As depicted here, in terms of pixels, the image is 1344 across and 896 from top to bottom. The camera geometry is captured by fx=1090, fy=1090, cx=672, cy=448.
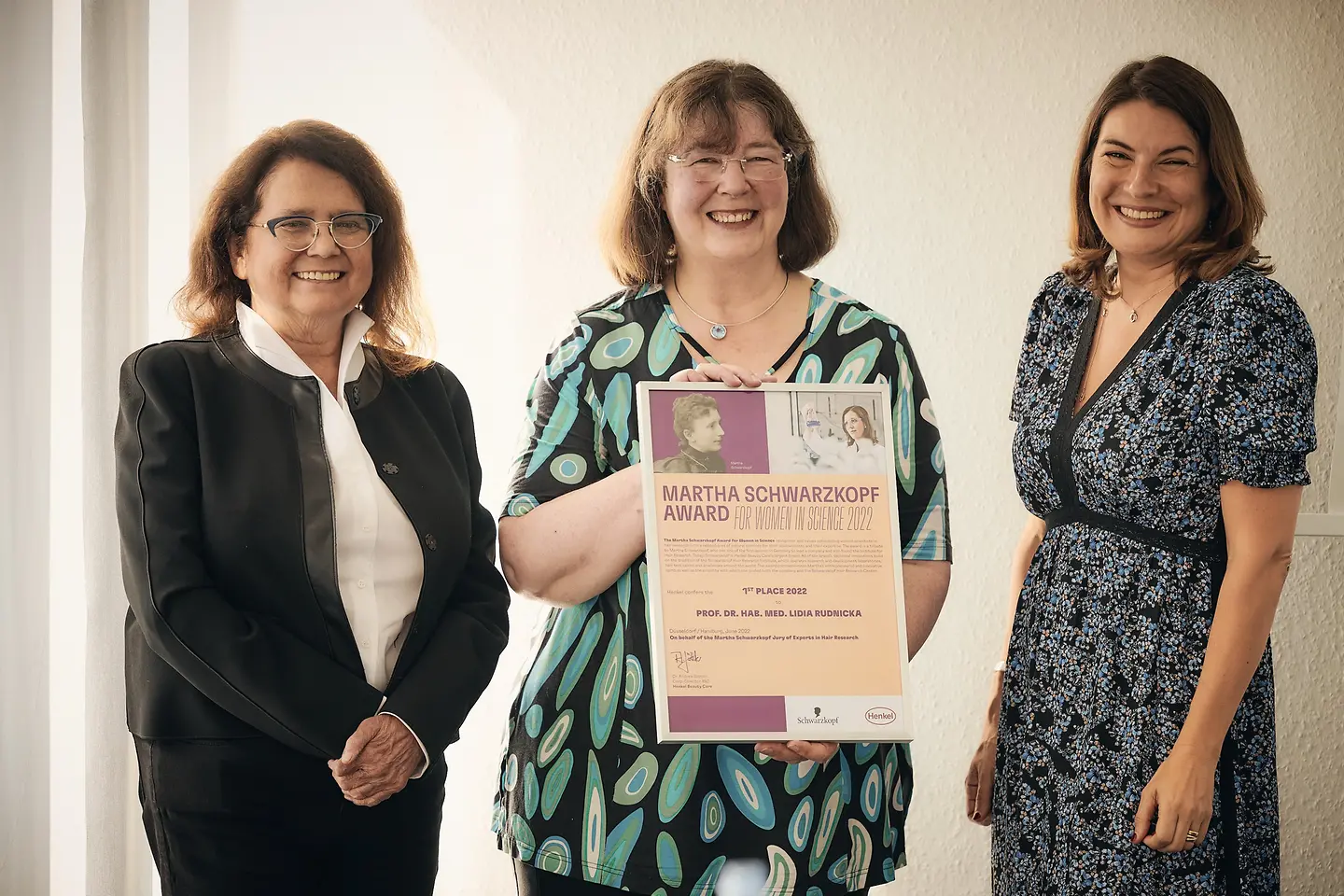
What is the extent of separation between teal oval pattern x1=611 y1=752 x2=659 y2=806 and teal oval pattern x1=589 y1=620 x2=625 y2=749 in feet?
0.18

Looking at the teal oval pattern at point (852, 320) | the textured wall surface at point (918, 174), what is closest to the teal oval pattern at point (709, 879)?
the teal oval pattern at point (852, 320)

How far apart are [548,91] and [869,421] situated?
1.63 metres

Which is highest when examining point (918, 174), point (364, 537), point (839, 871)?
point (918, 174)

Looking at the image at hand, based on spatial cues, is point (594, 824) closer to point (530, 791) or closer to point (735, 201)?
point (530, 791)

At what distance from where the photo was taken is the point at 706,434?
142 centimetres

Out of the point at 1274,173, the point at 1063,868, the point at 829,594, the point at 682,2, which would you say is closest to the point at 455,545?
the point at 829,594

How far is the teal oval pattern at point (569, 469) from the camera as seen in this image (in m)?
1.54

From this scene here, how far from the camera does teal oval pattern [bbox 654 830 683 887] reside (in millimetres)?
1480

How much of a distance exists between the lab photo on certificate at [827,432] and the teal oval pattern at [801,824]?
1.56 ft

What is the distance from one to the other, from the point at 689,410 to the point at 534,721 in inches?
20.1

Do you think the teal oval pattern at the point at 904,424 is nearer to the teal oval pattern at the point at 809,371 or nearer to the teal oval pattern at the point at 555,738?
the teal oval pattern at the point at 809,371

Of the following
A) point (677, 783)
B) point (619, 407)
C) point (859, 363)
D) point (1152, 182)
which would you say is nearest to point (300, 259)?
point (619, 407)

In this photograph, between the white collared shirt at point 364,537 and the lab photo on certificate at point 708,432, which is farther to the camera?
the white collared shirt at point 364,537
